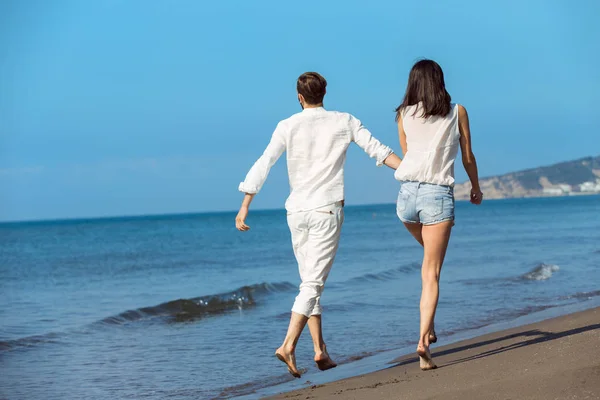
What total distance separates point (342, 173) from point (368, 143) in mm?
263

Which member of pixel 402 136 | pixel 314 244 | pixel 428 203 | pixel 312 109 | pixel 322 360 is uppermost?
pixel 312 109

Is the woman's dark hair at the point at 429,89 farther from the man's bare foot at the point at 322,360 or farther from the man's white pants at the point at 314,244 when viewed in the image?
the man's bare foot at the point at 322,360

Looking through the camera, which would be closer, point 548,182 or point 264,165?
point 264,165

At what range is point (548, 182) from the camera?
513 feet

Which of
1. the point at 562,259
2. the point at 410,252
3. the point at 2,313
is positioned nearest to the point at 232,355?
the point at 2,313

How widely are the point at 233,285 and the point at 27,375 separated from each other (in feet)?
30.4

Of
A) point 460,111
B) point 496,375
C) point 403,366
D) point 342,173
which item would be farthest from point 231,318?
point 496,375

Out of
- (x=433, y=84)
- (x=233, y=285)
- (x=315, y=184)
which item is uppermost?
(x=433, y=84)

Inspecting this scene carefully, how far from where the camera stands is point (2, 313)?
13086mm

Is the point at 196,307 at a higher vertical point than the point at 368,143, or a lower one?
lower

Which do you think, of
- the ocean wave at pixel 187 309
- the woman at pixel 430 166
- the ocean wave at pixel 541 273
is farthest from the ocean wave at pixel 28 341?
the ocean wave at pixel 541 273

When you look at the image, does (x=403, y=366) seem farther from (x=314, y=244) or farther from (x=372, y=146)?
(x=372, y=146)

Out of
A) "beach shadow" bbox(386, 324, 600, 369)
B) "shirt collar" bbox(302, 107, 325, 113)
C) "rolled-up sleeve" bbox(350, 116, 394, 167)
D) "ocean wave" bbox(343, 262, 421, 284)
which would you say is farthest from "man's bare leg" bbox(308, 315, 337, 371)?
"ocean wave" bbox(343, 262, 421, 284)

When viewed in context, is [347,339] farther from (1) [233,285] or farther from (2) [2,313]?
(1) [233,285]
